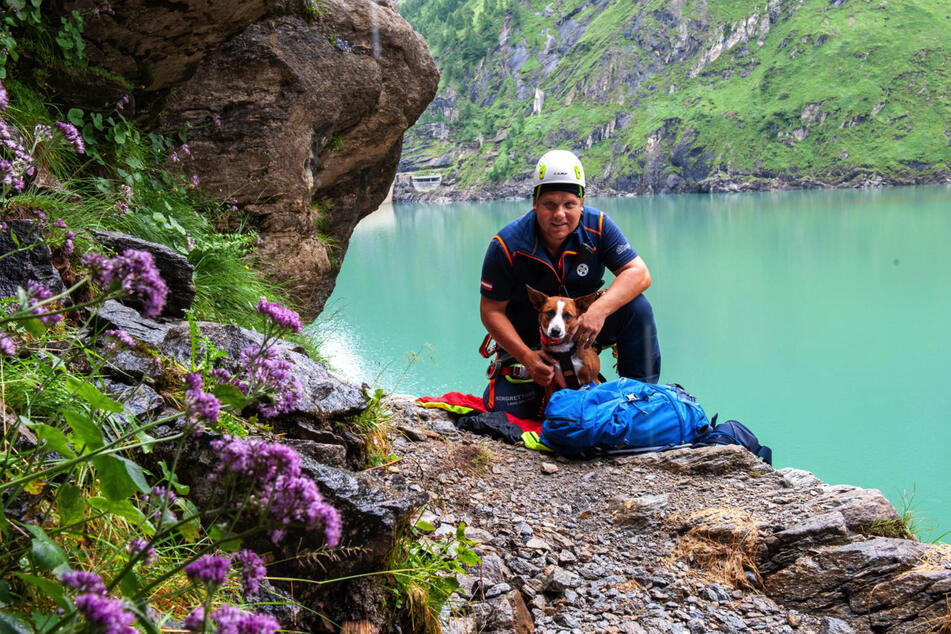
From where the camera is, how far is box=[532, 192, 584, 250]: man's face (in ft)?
16.8

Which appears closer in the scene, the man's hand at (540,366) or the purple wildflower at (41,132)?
the purple wildflower at (41,132)

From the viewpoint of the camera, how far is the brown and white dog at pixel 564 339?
5.13 m

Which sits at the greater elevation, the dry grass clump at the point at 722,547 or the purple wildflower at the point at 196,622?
the purple wildflower at the point at 196,622

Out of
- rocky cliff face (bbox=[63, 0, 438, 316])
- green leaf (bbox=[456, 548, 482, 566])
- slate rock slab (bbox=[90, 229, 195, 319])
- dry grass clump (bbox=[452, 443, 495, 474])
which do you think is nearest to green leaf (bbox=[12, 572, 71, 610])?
green leaf (bbox=[456, 548, 482, 566])

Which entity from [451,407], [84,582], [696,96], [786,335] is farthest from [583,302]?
[696,96]

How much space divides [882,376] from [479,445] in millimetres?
12438

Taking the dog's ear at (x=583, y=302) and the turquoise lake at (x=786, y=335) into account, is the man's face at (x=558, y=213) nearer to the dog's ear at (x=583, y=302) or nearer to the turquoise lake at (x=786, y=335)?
the dog's ear at (x=583, y=302)

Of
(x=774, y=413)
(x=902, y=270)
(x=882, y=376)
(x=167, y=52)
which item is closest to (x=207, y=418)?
(x=167, y=52)

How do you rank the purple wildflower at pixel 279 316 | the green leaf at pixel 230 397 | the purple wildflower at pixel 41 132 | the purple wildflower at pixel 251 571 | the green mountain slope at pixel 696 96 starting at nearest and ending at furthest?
the purple wildflower at pixel 251 571
the green leaf at pixel 230 397
the purple wildflower at pixel 279 316
the purple wildflower at pixel 41 132
the green mountain slope at pixel 696 96

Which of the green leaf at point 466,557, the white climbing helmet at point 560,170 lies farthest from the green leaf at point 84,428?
the white climbing helmet at point 560,170

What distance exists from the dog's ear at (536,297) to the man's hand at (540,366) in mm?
401

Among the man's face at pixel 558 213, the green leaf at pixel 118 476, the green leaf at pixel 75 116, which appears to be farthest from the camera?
the man's face at pixel 558 213

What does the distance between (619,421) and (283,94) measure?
447cm

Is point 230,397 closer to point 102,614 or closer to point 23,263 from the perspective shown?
point 102,614
